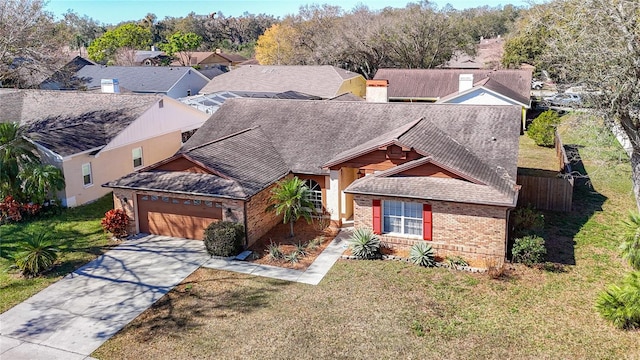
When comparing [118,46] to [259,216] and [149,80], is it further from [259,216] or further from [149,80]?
[259,216]

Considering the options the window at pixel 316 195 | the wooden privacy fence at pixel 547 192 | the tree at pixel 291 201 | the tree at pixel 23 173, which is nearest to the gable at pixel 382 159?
the window at pixel 316 195

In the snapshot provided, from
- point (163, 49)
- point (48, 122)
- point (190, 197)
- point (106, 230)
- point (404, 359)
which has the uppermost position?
point (163, 49)

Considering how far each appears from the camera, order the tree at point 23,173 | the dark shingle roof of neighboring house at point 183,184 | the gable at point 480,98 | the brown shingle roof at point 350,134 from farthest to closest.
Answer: the gable at point 480,98 < the tree at point 23,173 < the brown shingle roof at point 350,134 < the dark shingle roof of neighboring house at point 183,184

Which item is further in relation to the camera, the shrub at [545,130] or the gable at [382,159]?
the shrub at [545,130]

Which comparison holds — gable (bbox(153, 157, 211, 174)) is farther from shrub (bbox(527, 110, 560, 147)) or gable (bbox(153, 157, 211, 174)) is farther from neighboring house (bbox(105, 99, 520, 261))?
shrub (bbox(527, 110, 560, 147))

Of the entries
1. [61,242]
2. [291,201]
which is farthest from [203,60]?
[291,201]

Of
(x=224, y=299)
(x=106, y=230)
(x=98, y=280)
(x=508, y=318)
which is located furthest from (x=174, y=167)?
(x=508, y=318)

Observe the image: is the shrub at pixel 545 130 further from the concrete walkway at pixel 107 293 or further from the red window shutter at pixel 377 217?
the red window shutter at pixel 377 217

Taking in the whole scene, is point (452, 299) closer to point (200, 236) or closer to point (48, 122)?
point (200, 236)
